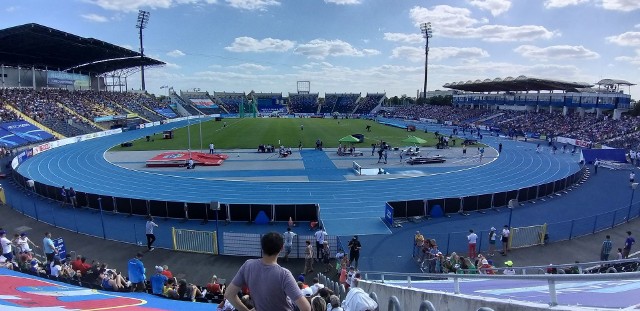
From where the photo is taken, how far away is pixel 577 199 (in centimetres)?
2331

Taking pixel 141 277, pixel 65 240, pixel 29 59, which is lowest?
pixel 65 240

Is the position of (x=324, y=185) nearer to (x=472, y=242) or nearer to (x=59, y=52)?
(x=472, y=242)

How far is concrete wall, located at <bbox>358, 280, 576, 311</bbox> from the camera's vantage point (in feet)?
11.0

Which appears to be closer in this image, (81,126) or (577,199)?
(577,199)

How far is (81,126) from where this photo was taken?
182 feet

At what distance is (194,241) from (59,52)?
6033cm

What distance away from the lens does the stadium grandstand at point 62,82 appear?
4900 cm

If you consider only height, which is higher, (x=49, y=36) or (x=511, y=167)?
(x=49, y=36)

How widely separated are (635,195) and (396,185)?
1580cm

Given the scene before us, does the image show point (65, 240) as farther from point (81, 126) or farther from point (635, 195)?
point (81, 126)

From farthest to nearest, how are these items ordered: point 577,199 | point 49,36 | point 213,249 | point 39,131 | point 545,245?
point 49,36 < point 39,131 < point 577,199 < point 545,245 < point 213,249

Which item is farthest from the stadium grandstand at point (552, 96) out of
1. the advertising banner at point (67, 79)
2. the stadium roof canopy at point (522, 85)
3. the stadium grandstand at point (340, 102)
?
the advertising banner at point (67, 79)

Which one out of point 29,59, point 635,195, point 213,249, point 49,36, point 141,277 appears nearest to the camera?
point 141,277

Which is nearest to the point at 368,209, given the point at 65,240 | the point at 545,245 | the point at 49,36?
the point at 545,245
